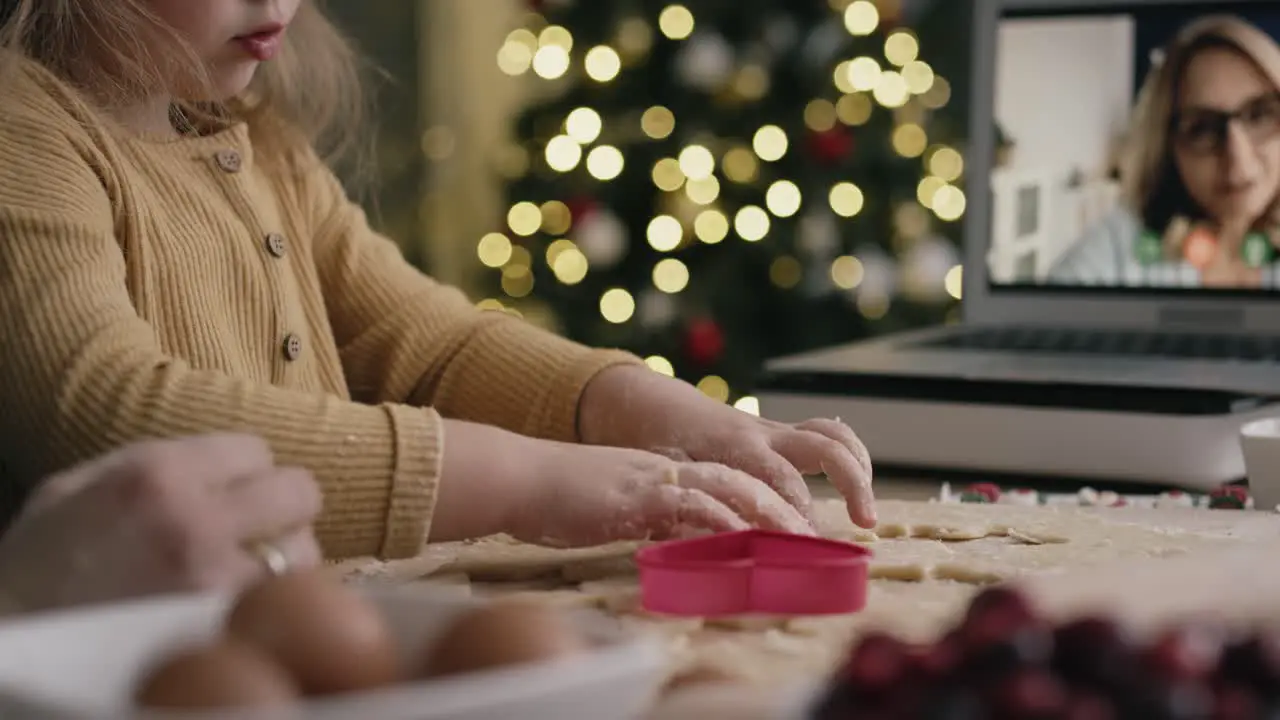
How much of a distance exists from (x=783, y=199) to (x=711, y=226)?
0.16 meters

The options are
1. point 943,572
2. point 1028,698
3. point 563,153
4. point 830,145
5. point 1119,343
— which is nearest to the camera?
point 1028,698

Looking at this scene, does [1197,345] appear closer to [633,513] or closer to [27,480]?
[633,513]

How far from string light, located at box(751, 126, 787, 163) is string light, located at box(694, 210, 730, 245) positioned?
0.15 meters

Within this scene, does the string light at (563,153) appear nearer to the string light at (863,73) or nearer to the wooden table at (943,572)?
the string light at (863,73)

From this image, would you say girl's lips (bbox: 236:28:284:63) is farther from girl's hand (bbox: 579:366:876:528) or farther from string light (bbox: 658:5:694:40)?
string light (bbox: 658:5:694:40)

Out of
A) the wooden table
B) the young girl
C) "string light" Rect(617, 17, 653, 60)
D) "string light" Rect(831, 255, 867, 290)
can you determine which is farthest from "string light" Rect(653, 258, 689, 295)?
the wooden table

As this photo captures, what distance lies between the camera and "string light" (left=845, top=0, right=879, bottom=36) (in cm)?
348

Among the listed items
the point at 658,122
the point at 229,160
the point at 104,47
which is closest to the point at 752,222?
the point at 658,122

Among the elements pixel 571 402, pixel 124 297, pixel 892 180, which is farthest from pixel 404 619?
Result: pixel 892 180

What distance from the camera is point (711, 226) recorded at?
3488 millimetres

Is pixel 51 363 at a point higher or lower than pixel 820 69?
lower

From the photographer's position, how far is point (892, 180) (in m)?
3.49

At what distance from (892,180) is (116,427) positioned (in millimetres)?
2784

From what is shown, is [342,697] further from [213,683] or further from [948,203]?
[948,203]
